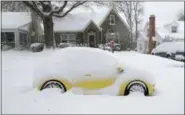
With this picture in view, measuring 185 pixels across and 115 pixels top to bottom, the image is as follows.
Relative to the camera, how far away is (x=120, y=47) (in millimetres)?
20922

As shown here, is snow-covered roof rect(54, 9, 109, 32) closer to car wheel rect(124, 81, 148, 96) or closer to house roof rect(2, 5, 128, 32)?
house roof rect(2, 5, 128, 32)

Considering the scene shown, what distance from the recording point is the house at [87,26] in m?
30.2

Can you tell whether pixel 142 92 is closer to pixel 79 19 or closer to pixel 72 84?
pixel 72 84

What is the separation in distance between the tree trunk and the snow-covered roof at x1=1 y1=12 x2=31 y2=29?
6.19 metres

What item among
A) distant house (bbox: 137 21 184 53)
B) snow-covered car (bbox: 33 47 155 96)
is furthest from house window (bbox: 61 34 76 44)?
snow-covered car (bbox: 33 47 155 96)

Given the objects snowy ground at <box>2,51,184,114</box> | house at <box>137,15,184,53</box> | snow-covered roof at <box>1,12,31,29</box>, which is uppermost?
snow-covered roof at <box>1,12,31,29</box>

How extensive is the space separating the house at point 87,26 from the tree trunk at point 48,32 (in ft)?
19.4

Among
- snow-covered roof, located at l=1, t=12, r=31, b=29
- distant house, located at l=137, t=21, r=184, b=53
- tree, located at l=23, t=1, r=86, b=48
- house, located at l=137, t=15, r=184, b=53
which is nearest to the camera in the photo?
house, located at l=137, t=15, r=184, b=53

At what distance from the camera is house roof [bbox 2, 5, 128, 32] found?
29594mm

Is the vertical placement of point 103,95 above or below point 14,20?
below

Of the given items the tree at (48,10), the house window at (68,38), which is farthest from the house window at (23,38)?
the tree at (48,10)

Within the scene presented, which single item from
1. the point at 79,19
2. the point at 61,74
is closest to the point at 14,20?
the point at 79,19

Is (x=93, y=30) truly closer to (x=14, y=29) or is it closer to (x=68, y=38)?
(x=68, y=38)

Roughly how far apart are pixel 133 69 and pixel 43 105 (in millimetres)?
2591
